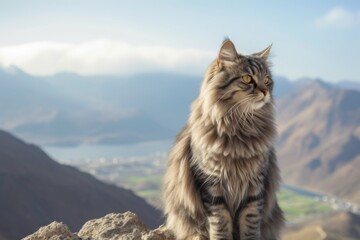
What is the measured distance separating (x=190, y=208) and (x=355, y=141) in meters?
203

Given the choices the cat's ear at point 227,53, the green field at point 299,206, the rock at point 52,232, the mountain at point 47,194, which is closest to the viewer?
the cat's ear at point 227,53

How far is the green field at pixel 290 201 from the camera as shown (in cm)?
12106

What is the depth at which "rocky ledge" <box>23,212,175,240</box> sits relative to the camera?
18.4 feet

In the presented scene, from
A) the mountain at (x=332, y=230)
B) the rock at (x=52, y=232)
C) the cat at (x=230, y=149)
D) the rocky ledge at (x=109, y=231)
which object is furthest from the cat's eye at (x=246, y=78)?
the mountain at (x=332, y=230)

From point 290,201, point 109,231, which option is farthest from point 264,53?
point 290,201

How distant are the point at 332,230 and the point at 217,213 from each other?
85867 mm

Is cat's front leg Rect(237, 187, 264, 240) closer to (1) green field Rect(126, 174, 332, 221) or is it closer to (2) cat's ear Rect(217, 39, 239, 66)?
(2) cat's ear Rect(217, 39, 239, 66)

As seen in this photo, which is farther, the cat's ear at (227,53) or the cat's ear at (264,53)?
the cat's ear at (264,53)

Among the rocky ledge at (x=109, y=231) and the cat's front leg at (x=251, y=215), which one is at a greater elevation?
the cat's front leg at (x=251, y=215)

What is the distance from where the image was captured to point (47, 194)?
6100 centimetres

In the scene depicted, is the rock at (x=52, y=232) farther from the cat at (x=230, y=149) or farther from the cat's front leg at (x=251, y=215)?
the cat's front leg at (x=251, y=215)

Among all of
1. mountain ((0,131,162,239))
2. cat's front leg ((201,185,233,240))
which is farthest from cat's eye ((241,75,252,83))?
mountain ((0,131,162,239))

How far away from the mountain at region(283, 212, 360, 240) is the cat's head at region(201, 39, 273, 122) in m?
74.5

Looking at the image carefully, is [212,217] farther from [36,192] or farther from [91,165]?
[91,165]
